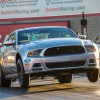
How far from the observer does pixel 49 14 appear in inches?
2265

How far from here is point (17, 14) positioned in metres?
57.9

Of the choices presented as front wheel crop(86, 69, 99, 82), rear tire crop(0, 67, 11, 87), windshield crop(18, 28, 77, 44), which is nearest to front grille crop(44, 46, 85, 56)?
front wheel crop(86, 69, 99, 82)

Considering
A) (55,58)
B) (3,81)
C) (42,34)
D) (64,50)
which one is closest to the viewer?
(55,58)

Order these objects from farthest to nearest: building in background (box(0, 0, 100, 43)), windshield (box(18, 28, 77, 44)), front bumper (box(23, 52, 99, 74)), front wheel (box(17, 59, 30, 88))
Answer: building in background (box(0, 0, 100, 43)) → windshield (box(18, 28, 77, 44)) → front wheel (box(17, 59, 30, 88)) → front bumper (box(23, 52, 99, 74))

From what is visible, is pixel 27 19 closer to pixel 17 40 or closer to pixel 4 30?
pixel 4 30

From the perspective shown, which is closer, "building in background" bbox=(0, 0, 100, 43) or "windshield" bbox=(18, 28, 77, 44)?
"windshield" bbox=(18, 28, 77, 44)

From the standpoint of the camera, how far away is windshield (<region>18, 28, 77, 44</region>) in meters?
14.1

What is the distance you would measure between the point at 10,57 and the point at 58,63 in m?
2.23

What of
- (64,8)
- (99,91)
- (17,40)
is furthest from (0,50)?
(64,8)

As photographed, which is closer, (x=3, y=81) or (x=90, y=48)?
(x=90, y=48)

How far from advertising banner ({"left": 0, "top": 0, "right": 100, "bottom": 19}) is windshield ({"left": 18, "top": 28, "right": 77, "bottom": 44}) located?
136ft

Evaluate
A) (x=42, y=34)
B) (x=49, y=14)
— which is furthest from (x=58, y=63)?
(x=49, y=14)

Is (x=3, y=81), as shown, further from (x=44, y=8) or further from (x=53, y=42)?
(x=44, y=8)

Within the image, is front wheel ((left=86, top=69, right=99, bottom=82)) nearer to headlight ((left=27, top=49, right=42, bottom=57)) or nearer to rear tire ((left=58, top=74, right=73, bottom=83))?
headlight ((left=27, top=49, right=42, bottom=57))
